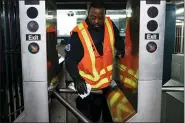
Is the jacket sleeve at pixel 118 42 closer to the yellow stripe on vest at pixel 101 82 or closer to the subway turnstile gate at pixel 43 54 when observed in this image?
the yellow stripe on vest at pixel 101 82

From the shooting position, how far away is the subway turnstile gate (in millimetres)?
1643

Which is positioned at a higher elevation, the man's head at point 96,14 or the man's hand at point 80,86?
the man's head at point 96,14

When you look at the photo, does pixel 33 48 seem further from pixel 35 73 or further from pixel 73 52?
pixel 73 52

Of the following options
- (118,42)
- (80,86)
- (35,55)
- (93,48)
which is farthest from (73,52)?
(35,55)

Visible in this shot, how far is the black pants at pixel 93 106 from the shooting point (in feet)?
7.88

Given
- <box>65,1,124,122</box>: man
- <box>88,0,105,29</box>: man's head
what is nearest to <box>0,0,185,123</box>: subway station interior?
<box>65,1,124,122</box>: man

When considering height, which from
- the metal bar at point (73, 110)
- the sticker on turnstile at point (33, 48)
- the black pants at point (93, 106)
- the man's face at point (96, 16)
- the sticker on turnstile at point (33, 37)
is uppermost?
the man's face at point (96, 16)

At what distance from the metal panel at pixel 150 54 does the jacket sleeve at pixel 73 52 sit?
0.64 meters

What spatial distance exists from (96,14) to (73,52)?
0.38m

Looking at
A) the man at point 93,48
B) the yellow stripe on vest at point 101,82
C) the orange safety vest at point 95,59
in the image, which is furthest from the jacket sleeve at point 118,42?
the yellow stripe on vest at point 101,82

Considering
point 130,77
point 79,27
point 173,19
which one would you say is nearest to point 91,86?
point 130,77

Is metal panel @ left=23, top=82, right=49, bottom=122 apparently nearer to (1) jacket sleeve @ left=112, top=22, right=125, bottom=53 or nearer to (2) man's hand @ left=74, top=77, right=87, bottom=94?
(2) man's hand @ left=74, top=77, right=87, bottom=94

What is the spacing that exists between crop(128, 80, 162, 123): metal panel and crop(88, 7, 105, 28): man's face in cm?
74

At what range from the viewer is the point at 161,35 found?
1684mm
